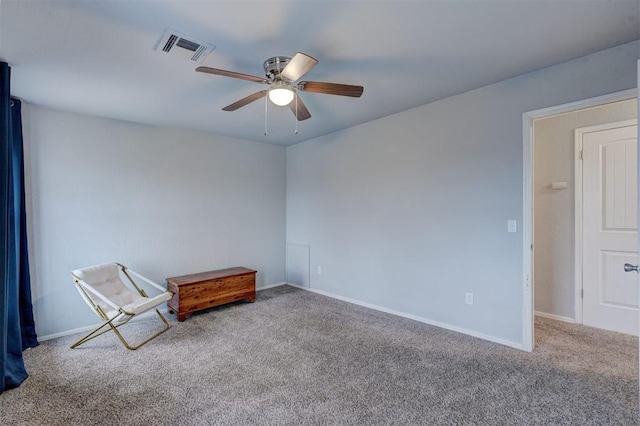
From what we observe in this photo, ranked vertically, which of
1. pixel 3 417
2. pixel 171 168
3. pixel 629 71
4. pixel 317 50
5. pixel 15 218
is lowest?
pixel 3 417

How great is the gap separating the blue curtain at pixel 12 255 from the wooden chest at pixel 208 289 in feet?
4.13

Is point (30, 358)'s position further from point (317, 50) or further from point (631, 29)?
point (631, 29)

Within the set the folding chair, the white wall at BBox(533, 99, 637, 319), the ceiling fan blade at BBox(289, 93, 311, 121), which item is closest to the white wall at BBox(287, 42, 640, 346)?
the white wall at BBox(533, 99, 637, 319)

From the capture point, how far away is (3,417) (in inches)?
73.9

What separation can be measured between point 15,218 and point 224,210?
86.8 inches

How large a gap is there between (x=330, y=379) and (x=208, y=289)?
2.12 m

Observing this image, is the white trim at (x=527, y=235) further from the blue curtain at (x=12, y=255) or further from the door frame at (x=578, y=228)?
the blue curtain at (x=12, y=255)

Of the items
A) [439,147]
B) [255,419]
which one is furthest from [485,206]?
[255,419]

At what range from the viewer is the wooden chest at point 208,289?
3551 mm

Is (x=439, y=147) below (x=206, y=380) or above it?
above

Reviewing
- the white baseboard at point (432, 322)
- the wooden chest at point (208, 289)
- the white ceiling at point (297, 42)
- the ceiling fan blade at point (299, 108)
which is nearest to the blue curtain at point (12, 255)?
the white ceiling at point (297, 42)

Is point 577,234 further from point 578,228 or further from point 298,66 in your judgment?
point 298,66

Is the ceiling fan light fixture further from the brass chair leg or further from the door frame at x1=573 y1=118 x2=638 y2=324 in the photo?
the door frame at x1=573 y1=118 x2=638 y2=324

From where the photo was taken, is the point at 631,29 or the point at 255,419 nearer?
the point at 255,419
